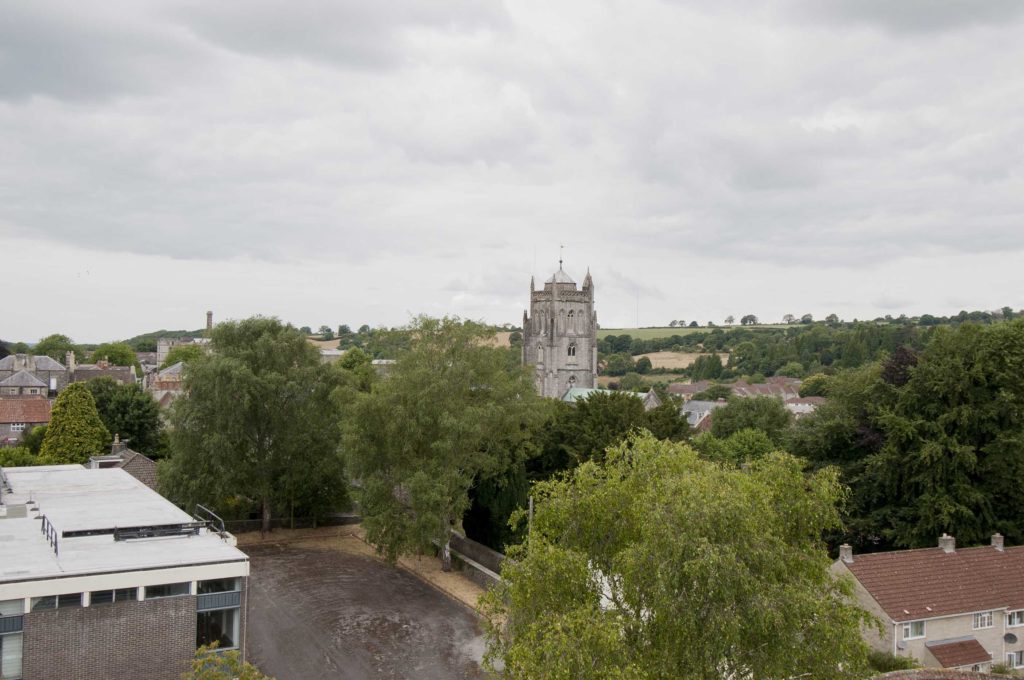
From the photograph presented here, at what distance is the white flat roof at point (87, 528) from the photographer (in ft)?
57.3

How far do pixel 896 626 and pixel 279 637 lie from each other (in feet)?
64.0

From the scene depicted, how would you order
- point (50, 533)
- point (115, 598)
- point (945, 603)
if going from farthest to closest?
point (945, 603) → point (50, 533) → point (115, 598)

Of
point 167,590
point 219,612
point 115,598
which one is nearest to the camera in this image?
point 115,598

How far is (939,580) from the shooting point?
25422 millimetres

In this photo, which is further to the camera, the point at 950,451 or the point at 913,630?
the point at 950,451

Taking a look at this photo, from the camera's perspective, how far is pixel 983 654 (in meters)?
24.2

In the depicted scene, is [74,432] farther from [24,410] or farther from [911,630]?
[911,630]

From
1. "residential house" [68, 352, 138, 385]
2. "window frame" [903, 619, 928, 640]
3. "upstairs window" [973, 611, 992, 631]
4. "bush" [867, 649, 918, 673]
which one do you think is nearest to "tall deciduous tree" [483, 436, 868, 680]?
"bush" [867, 649, 918, 673]

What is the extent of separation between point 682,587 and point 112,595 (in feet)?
39.8

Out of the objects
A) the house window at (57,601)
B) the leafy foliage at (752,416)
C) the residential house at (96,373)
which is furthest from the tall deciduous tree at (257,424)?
the residential house at (96,373)

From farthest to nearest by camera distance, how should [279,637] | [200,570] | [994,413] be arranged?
[994,413], [279,637], [200,570]

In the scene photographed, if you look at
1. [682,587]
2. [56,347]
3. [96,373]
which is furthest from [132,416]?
[56,347]

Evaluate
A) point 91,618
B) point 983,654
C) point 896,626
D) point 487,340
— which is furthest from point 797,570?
point 487,340

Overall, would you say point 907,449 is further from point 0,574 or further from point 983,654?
point 0,574
